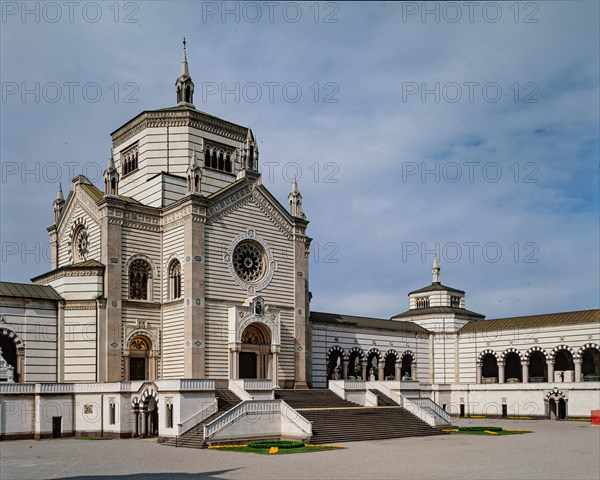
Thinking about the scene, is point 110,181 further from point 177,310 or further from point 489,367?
point 489,367

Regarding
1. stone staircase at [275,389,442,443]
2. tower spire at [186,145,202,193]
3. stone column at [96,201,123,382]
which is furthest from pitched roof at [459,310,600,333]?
stone column at [96,201,123,382]

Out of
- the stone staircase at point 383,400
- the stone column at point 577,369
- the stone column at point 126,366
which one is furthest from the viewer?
the stone column at point 577,369

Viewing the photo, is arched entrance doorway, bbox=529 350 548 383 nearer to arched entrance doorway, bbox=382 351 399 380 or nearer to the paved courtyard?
arched entrance doorway, bbox=382 351 399 380

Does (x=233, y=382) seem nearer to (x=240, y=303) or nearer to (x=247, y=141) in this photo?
(x=240, y=303)

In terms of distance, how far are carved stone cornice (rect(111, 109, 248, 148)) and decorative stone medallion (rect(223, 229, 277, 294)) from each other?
834 cm

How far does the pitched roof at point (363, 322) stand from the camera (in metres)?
64.9

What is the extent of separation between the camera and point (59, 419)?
44.6 meters

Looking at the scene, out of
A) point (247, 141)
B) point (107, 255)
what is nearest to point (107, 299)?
point (107, 255)

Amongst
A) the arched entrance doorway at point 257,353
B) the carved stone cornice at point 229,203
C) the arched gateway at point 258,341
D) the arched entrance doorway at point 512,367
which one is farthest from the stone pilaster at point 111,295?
the arched entrance doorway at point 512,367

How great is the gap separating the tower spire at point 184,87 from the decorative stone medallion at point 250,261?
38.6 feet

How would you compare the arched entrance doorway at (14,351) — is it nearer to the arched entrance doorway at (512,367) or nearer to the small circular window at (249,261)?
the small circular window at (249,261)

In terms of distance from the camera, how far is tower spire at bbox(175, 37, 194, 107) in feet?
189

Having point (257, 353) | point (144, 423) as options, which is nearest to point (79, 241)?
point (257, 353)

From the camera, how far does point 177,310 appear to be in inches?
1949
